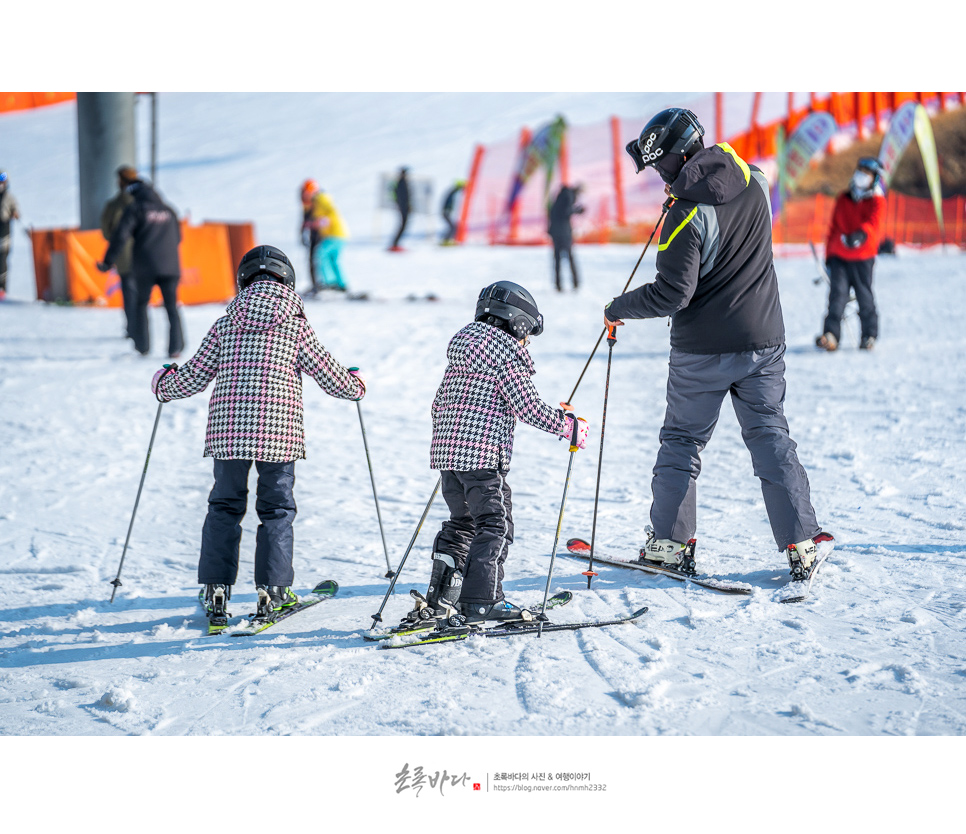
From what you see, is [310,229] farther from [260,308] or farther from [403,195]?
[260,308]

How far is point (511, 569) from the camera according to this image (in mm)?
4219

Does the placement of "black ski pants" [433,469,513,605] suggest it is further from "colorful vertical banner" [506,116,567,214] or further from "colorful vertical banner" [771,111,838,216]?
"colorful vertical banner" [506,116,567,214]

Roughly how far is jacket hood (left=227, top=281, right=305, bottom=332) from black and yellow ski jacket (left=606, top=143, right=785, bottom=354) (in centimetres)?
129

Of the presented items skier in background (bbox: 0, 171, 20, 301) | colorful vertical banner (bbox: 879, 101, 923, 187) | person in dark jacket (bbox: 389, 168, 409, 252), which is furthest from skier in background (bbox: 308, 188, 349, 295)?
colorful vertical banner (bbox: 879, 101, 923, 187)

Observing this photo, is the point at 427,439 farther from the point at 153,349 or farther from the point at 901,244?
the point at 901,244

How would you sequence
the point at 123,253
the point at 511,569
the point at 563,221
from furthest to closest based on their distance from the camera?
the point at 563,221
the point at 123,253
the point at 511,569

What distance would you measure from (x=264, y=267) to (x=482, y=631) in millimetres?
1609

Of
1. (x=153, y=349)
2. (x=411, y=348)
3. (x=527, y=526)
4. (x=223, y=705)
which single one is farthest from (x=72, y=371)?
(x=223, y=705)

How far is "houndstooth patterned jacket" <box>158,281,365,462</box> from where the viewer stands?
3586mm

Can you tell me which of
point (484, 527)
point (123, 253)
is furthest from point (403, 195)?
point (484, 527)

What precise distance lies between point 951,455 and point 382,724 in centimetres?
433

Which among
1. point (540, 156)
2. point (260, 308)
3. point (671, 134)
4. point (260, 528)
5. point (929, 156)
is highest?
point (540, 156)

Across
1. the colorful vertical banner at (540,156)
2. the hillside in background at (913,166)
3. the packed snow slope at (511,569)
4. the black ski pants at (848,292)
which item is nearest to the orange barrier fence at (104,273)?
the packed snow slope at (511,569)

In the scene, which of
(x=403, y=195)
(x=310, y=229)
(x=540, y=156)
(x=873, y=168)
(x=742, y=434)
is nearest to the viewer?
(x=742, y=434)
